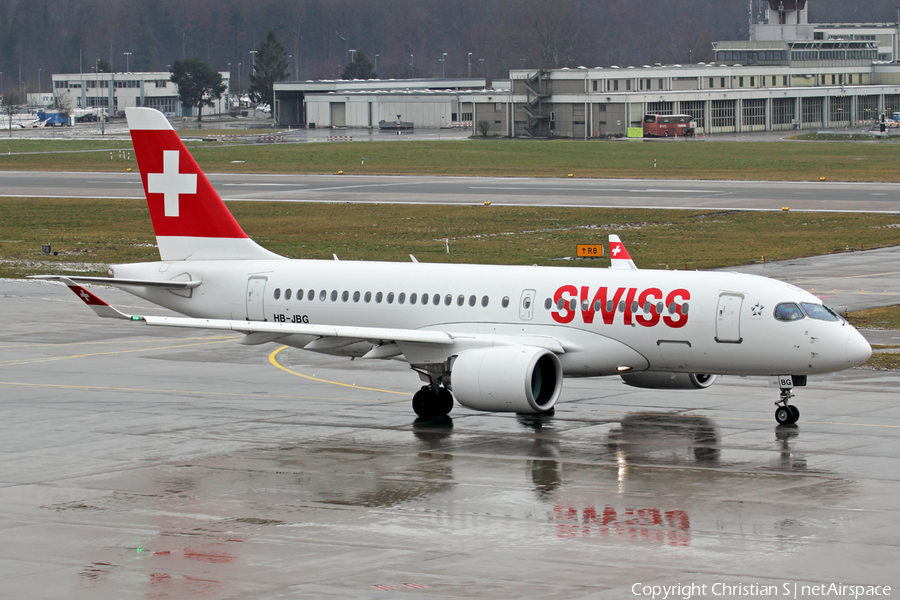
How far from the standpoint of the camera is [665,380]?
32.8 metres

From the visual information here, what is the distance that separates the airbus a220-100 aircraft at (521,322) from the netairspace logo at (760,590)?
36.7 feet

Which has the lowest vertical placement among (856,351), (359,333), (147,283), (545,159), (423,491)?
(423,491)

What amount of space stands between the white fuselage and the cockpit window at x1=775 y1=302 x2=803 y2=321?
0.46ft

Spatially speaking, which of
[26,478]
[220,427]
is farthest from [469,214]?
[26,478]

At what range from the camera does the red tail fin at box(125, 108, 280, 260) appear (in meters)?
37.6

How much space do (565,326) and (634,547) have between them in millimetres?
11618

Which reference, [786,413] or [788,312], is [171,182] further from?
[786,413]

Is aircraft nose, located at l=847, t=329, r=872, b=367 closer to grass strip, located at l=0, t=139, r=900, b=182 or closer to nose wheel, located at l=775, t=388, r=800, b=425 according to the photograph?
nose wheel, located at l=775, t=388, r=800, b=425

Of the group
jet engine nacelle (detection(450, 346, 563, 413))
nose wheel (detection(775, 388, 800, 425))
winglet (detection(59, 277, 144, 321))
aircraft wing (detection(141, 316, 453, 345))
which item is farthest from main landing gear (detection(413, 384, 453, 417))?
nose wheel (detection(775, 388, 800, 425))

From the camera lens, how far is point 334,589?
18.7 meters

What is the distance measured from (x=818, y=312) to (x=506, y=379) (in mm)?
→ 7977

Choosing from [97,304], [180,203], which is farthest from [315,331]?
[180,203]

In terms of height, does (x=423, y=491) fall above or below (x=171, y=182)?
below

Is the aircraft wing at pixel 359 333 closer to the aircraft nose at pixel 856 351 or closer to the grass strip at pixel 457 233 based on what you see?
the aircraft nose at pixel 856 351
